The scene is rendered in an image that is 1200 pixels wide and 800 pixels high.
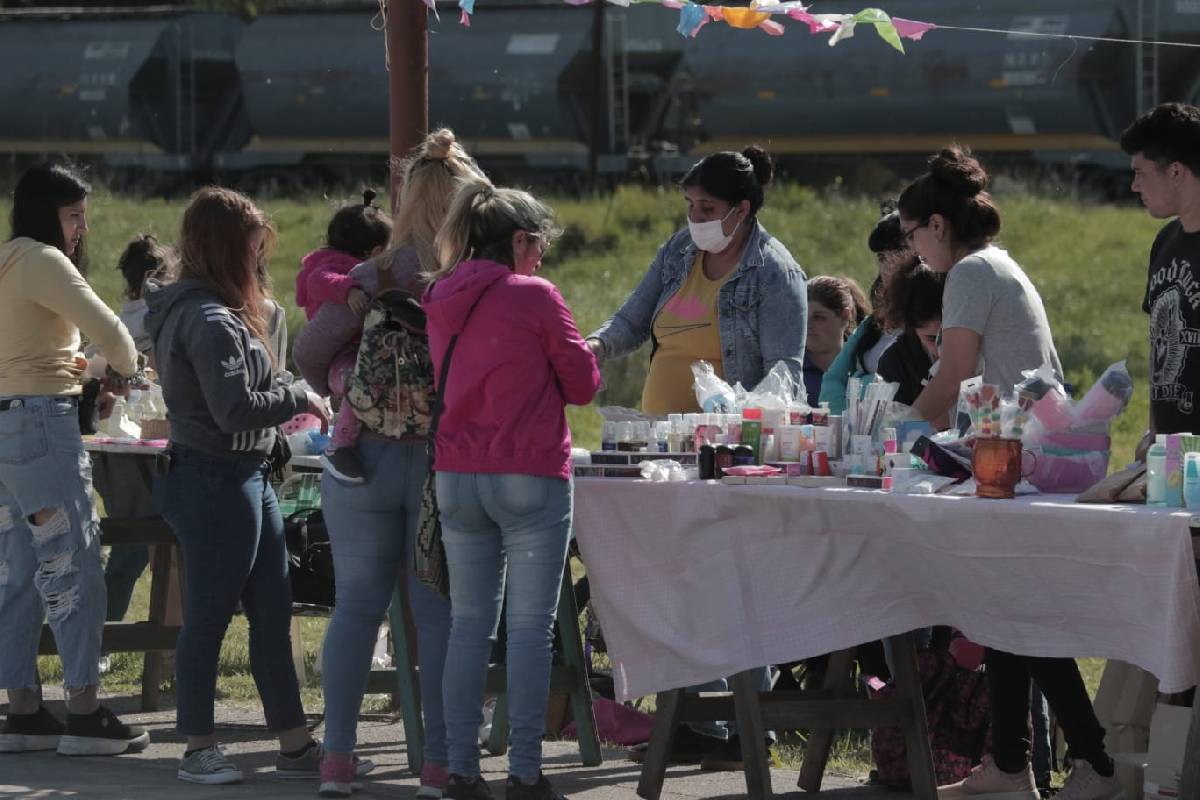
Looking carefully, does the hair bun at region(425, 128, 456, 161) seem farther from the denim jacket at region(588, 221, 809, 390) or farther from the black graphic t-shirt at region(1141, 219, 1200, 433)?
the black graphic t-shirt at region(1141, 219, 1200, 433)

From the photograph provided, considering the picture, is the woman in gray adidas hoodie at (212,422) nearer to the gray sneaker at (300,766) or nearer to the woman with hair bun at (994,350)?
the gray sneaker at (300,766)

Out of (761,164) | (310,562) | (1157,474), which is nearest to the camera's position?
(1157,474)

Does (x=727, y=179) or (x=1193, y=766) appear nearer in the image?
(x=1193, y=766)

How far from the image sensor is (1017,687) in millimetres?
4863

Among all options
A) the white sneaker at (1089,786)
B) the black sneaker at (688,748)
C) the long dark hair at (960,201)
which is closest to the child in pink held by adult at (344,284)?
the black sneaker at (688,748)

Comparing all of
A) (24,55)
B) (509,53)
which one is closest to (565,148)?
(509,53)

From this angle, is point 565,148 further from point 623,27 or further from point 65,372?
point 65,372

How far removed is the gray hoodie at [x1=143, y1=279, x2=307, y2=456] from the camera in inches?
204

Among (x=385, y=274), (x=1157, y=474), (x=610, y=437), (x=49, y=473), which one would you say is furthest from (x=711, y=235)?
(x=49, y=473)

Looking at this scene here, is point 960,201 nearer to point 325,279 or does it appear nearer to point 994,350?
point 994,350

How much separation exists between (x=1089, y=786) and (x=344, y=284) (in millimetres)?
2310

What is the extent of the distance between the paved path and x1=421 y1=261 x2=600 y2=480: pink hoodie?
44.5 inches

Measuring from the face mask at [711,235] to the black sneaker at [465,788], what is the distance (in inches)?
71.9

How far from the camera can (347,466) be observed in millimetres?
4977
